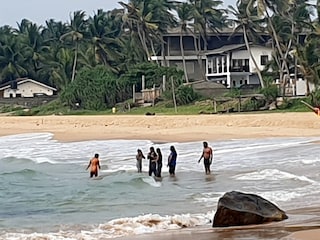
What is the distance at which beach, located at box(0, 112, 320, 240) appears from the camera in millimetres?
39969

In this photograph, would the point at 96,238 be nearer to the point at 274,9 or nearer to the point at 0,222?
the point at 0,222

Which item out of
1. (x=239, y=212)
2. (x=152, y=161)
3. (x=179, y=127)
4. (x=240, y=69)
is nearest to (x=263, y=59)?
(x=240, y=69)

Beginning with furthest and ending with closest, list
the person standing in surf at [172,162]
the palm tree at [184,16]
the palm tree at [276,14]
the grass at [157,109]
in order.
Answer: the palm tree at [184,16] < the palm tree at [276,14] < the grass at [157,109] < the person standing in surf at [172,162]

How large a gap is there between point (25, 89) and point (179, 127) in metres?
38.8

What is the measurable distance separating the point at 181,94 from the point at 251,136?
74.4 feet

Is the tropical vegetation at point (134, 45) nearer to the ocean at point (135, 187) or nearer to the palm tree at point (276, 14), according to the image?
the palm tree at point (276, 14)

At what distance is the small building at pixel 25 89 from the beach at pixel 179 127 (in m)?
25.0

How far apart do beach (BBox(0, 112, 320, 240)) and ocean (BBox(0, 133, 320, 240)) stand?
3.13 meters

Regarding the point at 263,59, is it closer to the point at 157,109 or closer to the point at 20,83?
the point at 157,109

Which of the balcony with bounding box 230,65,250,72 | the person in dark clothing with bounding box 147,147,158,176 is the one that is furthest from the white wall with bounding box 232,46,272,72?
the person in dark clothing with bounding box 147,147,158,176

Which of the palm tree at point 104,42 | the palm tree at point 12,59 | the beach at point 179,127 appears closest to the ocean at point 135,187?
the beach at point 179,127

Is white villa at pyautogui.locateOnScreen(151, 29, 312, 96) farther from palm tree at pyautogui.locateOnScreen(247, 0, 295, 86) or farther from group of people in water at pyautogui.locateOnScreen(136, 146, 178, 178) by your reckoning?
group of people in water at pyautogui.locateOnScreen(136, 146, 178, 178)

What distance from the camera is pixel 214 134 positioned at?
133 ft

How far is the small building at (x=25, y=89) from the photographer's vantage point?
265 feet
